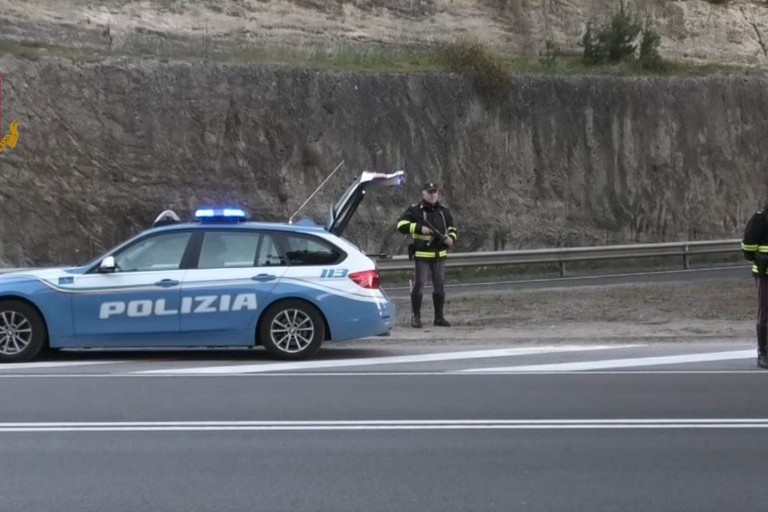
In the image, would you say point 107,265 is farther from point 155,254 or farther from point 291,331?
point 291,331

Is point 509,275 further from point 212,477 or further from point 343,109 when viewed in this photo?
point 212,477

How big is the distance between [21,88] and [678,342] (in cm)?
1966

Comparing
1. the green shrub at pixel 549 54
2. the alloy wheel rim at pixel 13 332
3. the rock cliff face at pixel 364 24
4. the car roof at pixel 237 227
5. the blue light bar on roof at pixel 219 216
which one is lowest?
the alloy wheel rim at pixel 13 332

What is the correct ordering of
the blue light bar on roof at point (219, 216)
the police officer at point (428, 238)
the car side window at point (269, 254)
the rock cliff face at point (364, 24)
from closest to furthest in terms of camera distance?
the car side window at point (269, 254), the blue light bar on roof at point (219, 216), the police officer at point (428, 238), the rock cliff face at point (364, 24)

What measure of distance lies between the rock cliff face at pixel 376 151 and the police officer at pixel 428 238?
45.8 ft

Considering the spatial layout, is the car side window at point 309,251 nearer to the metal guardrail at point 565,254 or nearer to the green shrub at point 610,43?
the metal guardrail at point 565,254

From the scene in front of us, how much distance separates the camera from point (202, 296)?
520 inches

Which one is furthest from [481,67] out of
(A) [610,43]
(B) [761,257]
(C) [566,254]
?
(B) [761,257]

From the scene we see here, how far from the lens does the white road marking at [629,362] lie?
41.5 feet

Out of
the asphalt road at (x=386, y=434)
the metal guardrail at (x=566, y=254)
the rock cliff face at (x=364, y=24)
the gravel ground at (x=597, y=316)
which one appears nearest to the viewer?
the asphalt road at (x=386, y=434)

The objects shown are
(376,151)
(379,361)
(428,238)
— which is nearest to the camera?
(379,361)

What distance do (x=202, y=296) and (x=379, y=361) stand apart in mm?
2050

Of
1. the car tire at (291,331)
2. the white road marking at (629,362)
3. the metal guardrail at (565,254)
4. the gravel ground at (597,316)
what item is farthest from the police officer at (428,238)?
the metal guardrail at (565,254)

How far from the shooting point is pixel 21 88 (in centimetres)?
2936
